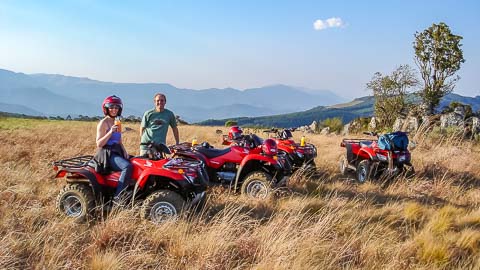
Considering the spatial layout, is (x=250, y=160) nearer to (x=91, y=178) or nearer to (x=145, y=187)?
(x=145, y=187)

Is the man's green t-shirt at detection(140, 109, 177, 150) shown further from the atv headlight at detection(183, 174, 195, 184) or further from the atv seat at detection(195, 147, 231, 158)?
the atv headlight at detection(183, 174, 195, 184)

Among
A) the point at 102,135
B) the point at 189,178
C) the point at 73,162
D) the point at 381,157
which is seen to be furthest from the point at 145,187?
the point at 381,157

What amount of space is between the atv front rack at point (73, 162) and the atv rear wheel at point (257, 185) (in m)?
2.45

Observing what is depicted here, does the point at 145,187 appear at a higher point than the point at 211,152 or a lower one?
lower

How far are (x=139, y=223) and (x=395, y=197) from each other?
4514 millimetres

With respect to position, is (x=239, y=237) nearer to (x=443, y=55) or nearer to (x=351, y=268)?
(x=351, y=268)

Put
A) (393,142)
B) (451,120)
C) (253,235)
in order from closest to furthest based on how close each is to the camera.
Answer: (253,235), (393,142), (451,120)

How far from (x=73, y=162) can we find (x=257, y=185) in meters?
2.83

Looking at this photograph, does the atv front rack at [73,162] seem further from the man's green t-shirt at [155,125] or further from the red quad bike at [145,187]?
the man's green t-shirt at [155,125]

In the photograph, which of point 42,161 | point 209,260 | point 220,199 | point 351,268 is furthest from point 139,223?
point 42,161

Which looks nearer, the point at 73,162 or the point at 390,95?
the point at 73,162

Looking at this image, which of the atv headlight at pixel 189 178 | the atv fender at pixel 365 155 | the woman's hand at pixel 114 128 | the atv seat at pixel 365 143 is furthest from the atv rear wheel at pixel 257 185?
the atv seat at pixel 365 143

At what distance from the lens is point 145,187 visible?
5379 mm

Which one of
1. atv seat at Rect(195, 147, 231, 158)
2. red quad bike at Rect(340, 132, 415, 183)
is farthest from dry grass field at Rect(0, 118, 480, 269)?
red quad bike at Rect(340, 132, 415, 183)
